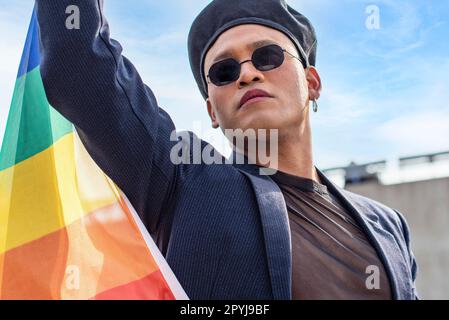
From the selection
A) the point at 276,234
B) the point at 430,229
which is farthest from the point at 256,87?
the point at 430,229

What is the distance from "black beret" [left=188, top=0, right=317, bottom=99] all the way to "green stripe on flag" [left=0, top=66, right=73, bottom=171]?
686 mm

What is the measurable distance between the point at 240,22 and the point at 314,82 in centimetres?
47

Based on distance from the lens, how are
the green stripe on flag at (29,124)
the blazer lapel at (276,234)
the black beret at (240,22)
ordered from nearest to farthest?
the blazer lapel at (276,234)
the green stripe on flag at (29,124)
the black beret at (240,22)

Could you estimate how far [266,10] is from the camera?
2.84m

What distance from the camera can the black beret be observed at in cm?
280

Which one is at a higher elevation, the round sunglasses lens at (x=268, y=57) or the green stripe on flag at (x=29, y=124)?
the round sunglasses lens at (x=268, y=57)

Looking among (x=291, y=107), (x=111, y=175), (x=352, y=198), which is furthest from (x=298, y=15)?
(x=111, y=175)

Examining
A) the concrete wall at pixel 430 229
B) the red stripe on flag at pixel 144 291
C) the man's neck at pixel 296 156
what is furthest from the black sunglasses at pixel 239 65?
the concrete wall at pixel 430 229

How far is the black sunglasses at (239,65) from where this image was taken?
2.67 metres

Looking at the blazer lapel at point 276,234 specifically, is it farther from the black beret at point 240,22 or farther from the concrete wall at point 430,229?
the concrete wall at point 430,229

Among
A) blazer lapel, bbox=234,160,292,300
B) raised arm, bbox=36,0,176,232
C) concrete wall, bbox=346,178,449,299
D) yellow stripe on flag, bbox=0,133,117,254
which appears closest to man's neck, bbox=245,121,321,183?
blazer lapel, bbox=234,160,292,300

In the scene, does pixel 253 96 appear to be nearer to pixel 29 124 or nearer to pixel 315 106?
pixel 315 106

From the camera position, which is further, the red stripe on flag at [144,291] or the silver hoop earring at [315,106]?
the silver hoop earring at [315,106]
